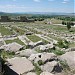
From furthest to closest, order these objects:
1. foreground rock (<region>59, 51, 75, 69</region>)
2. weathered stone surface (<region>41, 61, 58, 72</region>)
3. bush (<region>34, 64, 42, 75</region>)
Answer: foreground rock (<region>59, 51, 75, 69</region>) → weathered stone surface (<region>41, 61, 58, 72</region>) → bush (<region>34, 64, 42, 75</region>)

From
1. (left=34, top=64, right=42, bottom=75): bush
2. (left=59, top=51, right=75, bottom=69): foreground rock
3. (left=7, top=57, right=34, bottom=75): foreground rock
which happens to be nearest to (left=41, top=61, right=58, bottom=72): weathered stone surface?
(left=34, top=64, right=42, bottom=75): bush

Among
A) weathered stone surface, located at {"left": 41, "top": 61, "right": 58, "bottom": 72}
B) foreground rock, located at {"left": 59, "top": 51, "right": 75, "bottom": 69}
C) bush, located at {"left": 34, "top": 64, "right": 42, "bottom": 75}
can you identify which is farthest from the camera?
foreground rock, located at {"left": 59, "top": 51, "right": 75, "bottom": 69}

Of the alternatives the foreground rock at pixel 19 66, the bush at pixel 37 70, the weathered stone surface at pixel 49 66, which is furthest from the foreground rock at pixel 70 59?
the foreground rock at pixel 19 66

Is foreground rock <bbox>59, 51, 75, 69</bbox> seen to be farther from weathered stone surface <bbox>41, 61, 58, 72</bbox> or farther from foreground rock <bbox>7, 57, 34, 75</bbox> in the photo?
foreground rock <bbox>7, 57, 34, 75</bbox>

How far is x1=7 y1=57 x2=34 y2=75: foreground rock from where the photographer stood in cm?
903

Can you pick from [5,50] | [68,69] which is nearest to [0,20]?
[5,50]

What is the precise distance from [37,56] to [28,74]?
2258 mm

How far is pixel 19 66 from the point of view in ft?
31.5

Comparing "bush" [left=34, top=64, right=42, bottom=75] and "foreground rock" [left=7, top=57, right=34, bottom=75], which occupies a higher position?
"foreground rock" [left=7, top=57, right=34, bottom=75]

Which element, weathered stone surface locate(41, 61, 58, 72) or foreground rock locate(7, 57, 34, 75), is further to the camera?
weathered stone surface locate(41, 61, 58, 72)

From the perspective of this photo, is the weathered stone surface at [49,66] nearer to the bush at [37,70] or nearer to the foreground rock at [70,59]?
the bush at [37,70]

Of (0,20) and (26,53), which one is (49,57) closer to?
(26,53)

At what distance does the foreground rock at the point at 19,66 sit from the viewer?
9031 mm

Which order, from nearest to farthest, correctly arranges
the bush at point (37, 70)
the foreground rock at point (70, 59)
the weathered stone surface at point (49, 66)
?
the bush at point (37, 70)
the weathered stone surface at point (49, 66)
the foreground rock at point (70, 59)
